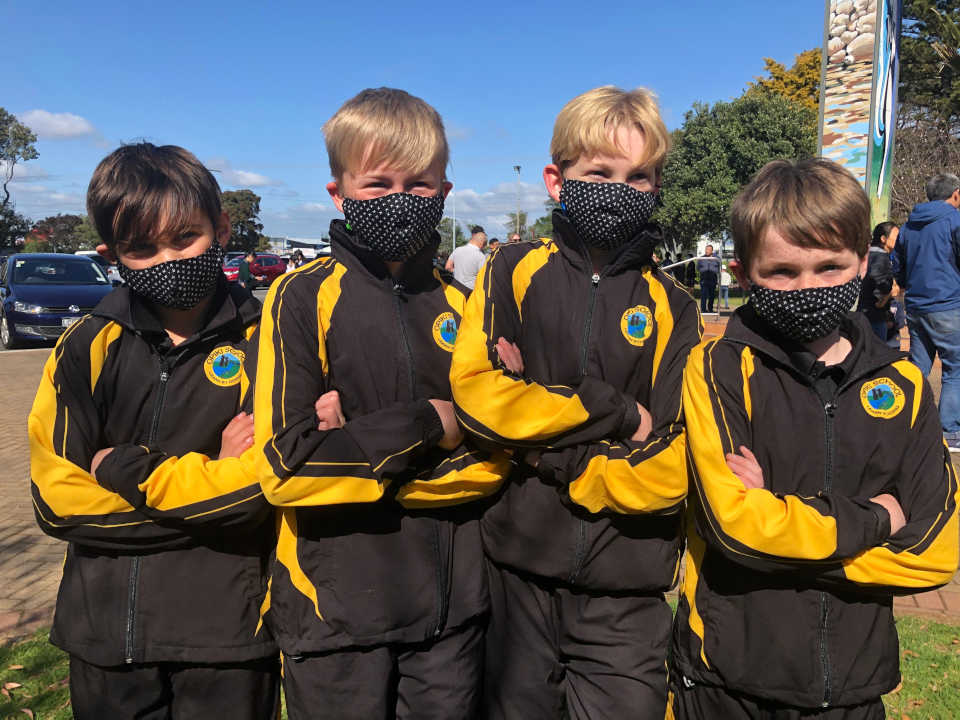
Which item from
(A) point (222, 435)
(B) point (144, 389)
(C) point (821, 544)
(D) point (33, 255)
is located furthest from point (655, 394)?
(D) point (33, 255)

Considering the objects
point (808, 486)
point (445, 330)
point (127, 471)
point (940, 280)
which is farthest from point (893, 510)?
point (940, 280)

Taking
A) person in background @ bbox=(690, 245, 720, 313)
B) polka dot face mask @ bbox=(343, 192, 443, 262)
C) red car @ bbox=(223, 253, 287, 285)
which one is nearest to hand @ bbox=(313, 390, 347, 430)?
polka dot face mask @ bbox=(343, 192, 443, 262)

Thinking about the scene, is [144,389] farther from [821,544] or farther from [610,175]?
[821,544]

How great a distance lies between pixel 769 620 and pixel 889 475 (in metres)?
0.51

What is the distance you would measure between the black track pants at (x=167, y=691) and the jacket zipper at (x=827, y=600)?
1601 millimetres

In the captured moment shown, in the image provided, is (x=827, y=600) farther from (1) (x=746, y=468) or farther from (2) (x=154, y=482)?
(2) (x=154, y=482)

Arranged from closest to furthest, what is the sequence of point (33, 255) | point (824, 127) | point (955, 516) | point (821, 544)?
point (821, 544), point (955, 516), point (824, 127), point (33, 255)

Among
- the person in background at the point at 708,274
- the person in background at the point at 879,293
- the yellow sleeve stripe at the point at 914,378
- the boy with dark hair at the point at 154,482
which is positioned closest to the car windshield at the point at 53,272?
the person in background at the point at 879,293

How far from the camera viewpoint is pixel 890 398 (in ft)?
6.41

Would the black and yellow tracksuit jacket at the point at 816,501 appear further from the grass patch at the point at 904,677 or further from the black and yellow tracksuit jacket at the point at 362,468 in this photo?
the grass patch at the point at 904,677

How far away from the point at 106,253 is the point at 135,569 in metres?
0.98

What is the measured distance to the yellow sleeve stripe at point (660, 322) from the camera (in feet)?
7.18

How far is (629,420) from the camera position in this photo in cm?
204

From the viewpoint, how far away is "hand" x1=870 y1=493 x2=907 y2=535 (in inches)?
74.4
